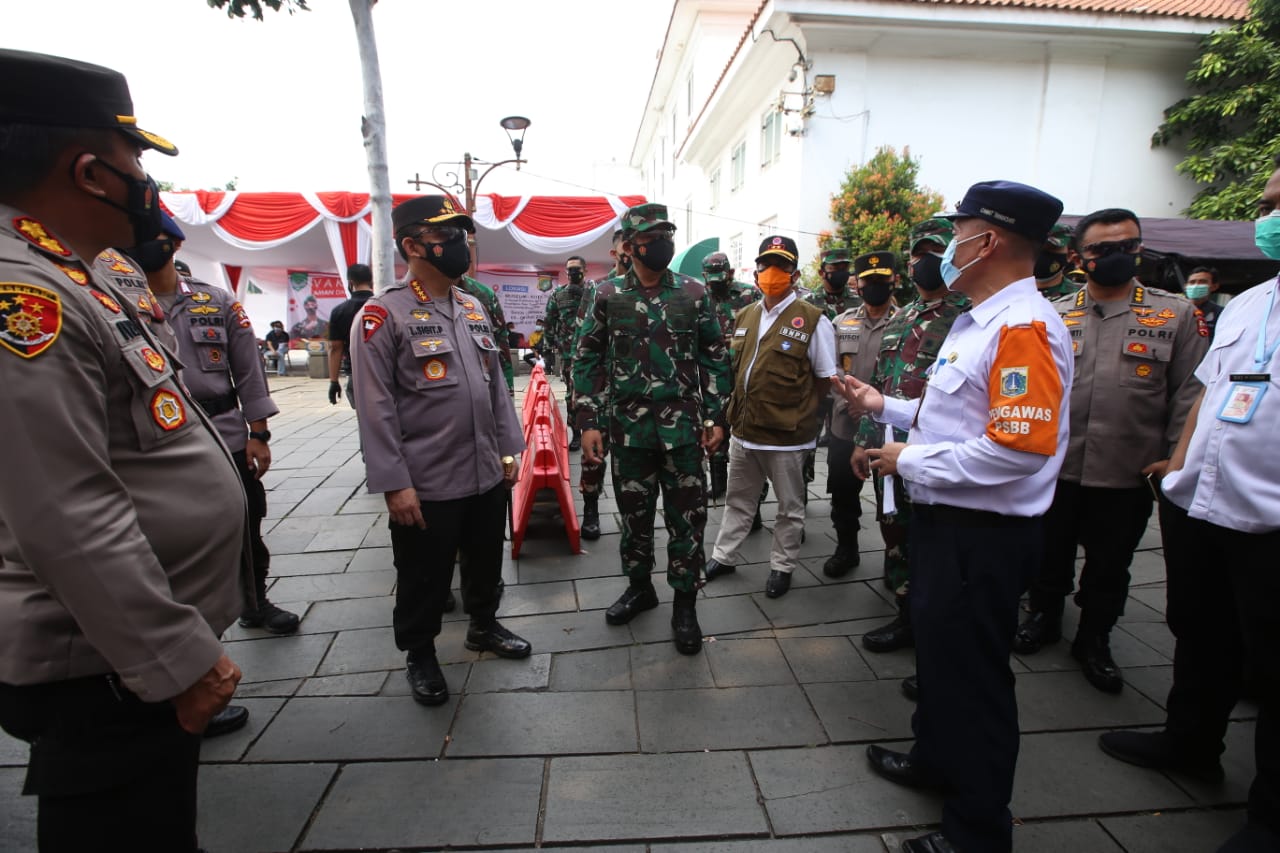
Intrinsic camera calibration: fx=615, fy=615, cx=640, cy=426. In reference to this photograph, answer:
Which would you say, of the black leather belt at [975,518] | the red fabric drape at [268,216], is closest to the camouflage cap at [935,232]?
the black leather belt at [975,518]

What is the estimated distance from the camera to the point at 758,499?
3832mm

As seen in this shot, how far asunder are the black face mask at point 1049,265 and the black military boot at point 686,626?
2.70m

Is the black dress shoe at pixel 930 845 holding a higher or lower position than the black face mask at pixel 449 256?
lower

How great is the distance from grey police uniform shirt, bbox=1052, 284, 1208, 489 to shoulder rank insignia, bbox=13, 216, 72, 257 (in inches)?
136

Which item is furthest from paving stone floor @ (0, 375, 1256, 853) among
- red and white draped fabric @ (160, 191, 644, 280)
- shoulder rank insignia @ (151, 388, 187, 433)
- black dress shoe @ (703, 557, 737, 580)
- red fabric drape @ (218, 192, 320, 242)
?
red fabric drape @ (218, 192, 320, 242)

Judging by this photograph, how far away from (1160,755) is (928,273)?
2.08 m

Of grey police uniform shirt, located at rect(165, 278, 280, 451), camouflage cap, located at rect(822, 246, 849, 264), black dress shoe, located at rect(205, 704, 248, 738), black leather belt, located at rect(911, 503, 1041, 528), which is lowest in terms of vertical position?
black dress shoe, located at rect(205, 704, 248, 738)

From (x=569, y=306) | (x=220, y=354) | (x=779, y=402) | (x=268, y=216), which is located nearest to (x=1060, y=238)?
(x=779, y=402)

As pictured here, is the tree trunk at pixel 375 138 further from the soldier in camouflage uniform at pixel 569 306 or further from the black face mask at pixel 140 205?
the black face mask at pixel 140 205

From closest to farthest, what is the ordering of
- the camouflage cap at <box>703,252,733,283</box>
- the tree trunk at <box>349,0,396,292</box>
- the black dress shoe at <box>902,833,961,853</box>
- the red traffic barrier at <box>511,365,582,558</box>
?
the black dress shoe at <box>902,833,961,853</box> < the red traffic barrier at <box>511,365,582,558</box> < the tree trunk at <box>349,0,396,292</box> < the camouflage cap at <box>703,252,733,283</box>

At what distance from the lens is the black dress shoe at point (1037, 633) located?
2941 millimetres

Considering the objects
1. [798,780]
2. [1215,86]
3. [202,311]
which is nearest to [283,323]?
[202,311]

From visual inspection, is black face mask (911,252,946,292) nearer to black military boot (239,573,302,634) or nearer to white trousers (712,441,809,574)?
white trousers (712,441,809,574)

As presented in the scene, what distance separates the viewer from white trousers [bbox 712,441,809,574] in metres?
3.58
